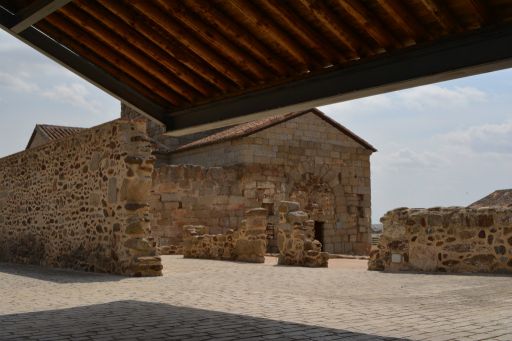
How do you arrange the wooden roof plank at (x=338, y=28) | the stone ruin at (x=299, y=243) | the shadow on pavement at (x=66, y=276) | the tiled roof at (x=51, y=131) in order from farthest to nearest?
1. the tiled roof at (x=51, y=131)
2. the stone ruin at (x=299, y=243)
3. the shadow on pavement at (x=66, y=276)
4. the wooden roof plank at (x=338, y=28)

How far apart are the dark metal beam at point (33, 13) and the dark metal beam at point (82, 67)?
7 centimetres

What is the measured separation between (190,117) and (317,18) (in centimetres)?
216

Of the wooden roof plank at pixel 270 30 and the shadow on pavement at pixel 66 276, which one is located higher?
the wooden roof plank at pixel 270 30

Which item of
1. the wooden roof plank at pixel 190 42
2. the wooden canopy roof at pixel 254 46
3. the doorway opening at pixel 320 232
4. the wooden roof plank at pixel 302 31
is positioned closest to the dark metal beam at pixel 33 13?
the wooden canopy roof at pixel 254 46

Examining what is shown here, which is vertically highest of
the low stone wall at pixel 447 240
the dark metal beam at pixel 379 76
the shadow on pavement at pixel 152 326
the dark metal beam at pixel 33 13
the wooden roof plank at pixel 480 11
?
the dark metal beam at pixel 33 13

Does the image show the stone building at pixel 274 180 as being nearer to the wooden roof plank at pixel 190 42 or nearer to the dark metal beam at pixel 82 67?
the dark metal beam at pixel 82 67

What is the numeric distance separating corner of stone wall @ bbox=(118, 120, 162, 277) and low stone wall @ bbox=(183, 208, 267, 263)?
456 cm

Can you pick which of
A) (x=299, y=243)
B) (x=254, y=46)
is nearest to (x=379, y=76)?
(x=254, y=46)

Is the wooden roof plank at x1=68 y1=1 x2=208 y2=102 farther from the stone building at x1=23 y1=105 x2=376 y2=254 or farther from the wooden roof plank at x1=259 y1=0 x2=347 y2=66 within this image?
the stone building at x1=23 y1=105 x2=376 y2=254

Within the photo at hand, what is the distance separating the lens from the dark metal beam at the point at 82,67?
188 inches

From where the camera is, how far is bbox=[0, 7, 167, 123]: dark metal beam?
15.7 ft

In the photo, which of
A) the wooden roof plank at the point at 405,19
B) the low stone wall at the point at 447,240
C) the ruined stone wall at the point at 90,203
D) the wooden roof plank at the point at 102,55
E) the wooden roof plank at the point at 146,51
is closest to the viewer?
the wooden roof plank at the point at 405,19

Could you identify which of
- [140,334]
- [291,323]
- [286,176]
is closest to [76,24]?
[140,334]

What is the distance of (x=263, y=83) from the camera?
4957 millimetres
